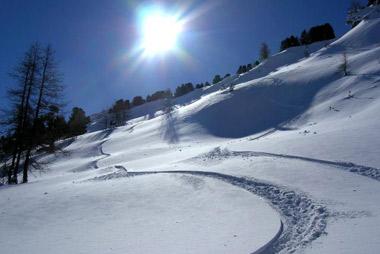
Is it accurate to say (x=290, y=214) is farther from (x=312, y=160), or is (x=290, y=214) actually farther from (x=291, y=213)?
(x=312, y=160)

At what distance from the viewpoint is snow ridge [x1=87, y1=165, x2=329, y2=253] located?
806 cm

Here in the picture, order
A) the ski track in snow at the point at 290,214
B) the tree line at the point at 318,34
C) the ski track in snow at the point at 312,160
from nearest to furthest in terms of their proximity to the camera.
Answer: the ski track in snow at the point at 290,214 < the ski track in snow at the point at 312,160 < the tree line at the point at 318,34

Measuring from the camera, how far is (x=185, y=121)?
4503 centimetres

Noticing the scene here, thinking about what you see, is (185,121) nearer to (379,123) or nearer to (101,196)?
(379,123)

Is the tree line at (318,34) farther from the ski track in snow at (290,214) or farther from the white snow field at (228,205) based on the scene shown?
the ski track in snow at (290,214)

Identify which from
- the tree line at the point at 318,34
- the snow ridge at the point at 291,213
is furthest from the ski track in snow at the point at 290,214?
the tree line at the point at 318,34

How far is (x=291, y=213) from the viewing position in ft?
33.1

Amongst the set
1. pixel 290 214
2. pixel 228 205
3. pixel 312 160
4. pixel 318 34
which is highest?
pixel 318 34

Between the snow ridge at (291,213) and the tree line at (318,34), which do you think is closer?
the snow ridge at (291,213)

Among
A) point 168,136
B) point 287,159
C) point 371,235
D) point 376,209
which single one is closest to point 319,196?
point 376,209

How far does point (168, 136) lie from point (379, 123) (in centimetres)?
2433

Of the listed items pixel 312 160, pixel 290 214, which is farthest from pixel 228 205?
pixel 312 160

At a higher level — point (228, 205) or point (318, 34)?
point (318, 34)

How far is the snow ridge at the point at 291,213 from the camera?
26.5 ft
